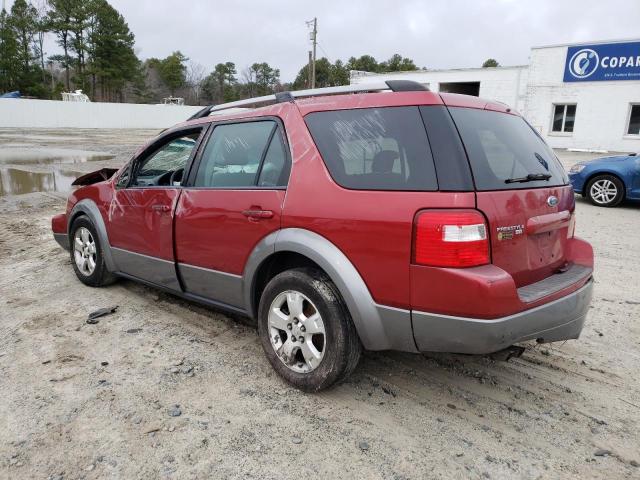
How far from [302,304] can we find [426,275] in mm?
837

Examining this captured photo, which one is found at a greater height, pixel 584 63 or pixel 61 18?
pixel 61 18

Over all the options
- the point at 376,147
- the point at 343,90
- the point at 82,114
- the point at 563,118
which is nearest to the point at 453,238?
the point at 376,147

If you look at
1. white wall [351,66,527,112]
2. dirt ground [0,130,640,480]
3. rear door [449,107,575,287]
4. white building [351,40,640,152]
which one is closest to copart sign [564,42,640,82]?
white building [351,40,640,152]

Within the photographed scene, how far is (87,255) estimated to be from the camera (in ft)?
15.8

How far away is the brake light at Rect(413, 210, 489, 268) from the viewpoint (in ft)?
7.70

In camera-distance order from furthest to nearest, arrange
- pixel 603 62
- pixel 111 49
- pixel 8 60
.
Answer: pixel 111 49 < pixel 8 60 < pixel 603 62

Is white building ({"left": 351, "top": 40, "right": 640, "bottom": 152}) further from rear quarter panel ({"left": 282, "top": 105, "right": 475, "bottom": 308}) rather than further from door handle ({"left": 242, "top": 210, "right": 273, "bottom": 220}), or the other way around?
rear quarter panel ({"left": 282, "top": 105, "right": 475, "bottom": 308})

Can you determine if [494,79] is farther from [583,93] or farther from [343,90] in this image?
[343,90]

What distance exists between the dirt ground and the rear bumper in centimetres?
52

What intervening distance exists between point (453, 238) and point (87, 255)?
3.85m

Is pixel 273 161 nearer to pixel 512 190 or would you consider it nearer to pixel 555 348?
pixel 512 190

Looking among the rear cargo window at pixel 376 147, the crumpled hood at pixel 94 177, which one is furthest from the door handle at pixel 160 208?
the crumpled hood at pixel 94 177

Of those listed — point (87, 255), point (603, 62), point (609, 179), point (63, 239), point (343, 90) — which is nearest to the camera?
point (343, 90)

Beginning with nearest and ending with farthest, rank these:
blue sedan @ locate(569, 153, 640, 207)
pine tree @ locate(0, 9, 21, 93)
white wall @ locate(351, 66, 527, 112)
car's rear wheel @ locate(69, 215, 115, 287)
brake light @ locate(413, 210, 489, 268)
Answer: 1. brake light @ locate(413, 210, 489, 268)
2. car's rear wheel @ locate(69, 215, 115, 287)
3. blue sedan @ locate(569, 153, 640, 207)
4. white wall @ locate(351, 66, 527, 112)
5. pine tree @ locate(0, 9, 21, 93)
